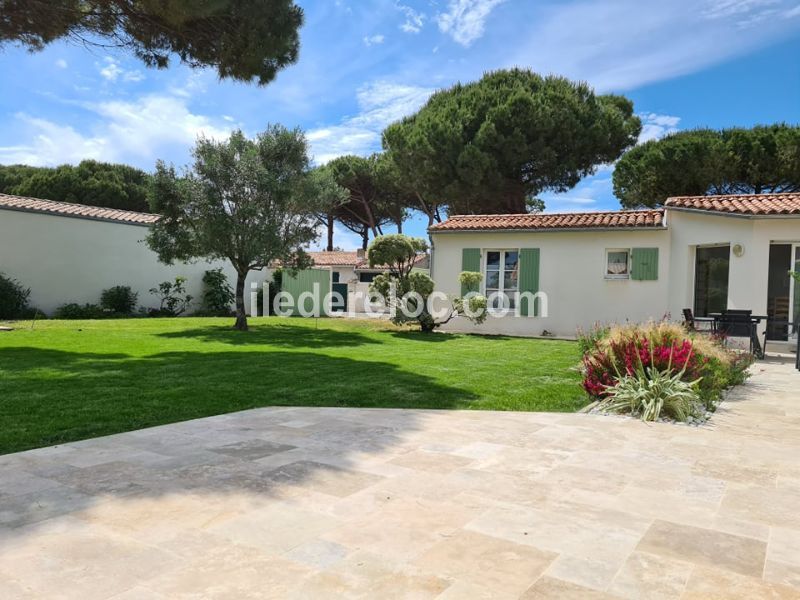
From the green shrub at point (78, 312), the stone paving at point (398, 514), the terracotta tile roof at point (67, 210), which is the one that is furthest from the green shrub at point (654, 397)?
the green shrub at point (78, 312)

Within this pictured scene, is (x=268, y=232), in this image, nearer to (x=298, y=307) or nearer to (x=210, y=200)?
(x=210, y=200)

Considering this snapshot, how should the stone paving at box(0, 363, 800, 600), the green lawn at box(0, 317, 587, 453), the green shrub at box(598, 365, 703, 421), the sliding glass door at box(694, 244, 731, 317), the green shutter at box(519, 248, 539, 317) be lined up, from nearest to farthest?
the stone paving at box(0, 363, 800, 600)
the green lawn at box(0, 317, 587, 453)
the green shrub at box(598, 365, 703, 421)
the sliding glass door at box(694, 244, 731, 317)
the green shutter at box(519, 248, 539, 317)

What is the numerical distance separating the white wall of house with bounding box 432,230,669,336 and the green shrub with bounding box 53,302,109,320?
36.3ft

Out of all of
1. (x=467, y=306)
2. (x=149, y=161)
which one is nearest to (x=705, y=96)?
(x=467, y=306)

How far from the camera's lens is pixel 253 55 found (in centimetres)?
927

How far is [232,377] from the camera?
718 cm

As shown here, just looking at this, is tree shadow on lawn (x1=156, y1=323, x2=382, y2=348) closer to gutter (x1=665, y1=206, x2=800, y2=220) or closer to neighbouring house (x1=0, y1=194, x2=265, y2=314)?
neighbouring house (x1=0, y1=194, x2=265, y2=314)

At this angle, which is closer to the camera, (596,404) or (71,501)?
(71,501)

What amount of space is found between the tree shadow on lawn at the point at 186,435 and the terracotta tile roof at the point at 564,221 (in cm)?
862

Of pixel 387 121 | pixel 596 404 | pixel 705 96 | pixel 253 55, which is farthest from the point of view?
pixel 387 121

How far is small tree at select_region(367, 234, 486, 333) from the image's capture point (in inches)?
584

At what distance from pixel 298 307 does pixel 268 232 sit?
9355 mm

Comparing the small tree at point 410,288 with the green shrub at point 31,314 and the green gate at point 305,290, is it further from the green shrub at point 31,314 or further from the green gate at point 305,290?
the green shrub at point 31,314

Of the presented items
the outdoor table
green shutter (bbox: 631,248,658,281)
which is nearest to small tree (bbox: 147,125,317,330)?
green shutter (bbox: 631,248,658,281)
